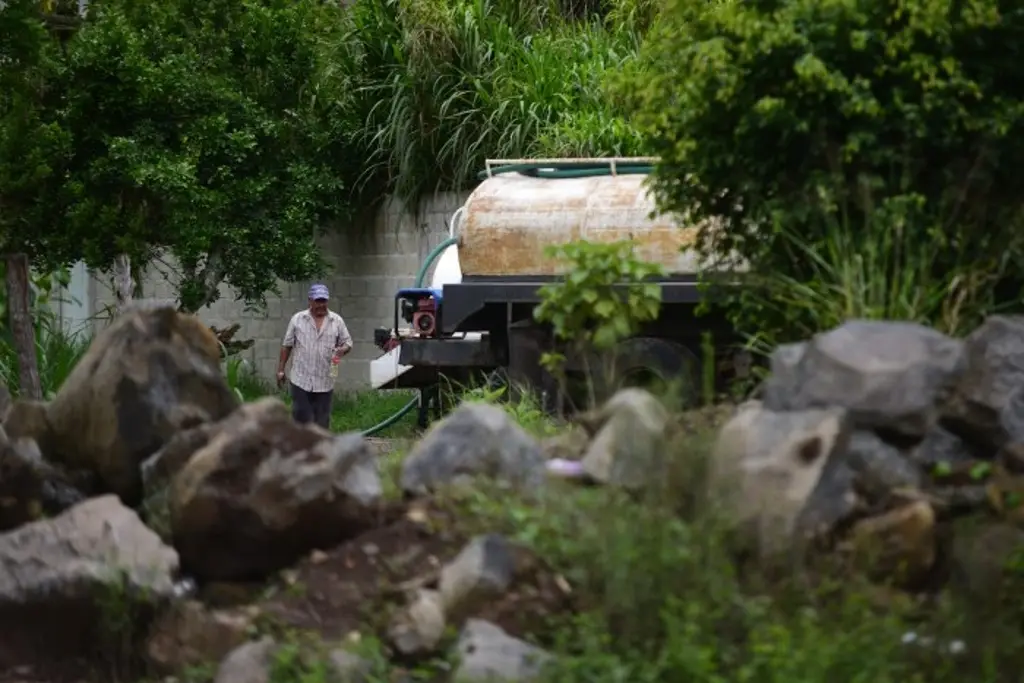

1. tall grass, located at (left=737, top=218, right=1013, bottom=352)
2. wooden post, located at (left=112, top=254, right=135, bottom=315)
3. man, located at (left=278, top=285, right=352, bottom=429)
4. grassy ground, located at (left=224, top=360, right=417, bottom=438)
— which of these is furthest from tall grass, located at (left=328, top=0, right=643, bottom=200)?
tall grass, located at (left=737, top=218, right=1013, bottom=352)

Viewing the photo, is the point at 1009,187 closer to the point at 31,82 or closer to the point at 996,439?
the point at 996,439

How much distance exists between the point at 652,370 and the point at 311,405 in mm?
6717

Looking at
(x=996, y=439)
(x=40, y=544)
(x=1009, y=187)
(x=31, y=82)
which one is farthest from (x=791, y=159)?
(x=31, y=82)

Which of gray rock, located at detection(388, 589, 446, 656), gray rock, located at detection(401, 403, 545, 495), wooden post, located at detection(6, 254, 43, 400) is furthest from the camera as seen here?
wooden post, located at detection(6, 254, 43, 400)

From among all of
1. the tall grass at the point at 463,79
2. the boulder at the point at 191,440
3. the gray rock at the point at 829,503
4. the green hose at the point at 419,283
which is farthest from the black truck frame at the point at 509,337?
the gray rock at the point at 829,503

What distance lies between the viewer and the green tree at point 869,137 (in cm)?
707

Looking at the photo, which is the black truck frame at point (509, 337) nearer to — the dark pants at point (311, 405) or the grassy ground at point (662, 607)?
the dark pants at point (311, 405)

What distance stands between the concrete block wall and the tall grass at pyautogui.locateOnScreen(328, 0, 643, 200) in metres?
0.36

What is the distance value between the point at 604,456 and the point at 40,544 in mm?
1929

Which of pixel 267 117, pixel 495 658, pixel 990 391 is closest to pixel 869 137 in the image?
pixel 990 391

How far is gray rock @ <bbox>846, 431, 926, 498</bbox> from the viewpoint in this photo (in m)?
5.55

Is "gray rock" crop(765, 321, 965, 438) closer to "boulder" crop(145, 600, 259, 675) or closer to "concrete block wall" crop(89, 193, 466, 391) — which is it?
"boulder" crop(145, 600, 259, 675)

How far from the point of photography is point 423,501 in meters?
6.22

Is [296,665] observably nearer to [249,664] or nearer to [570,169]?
[249,664]
